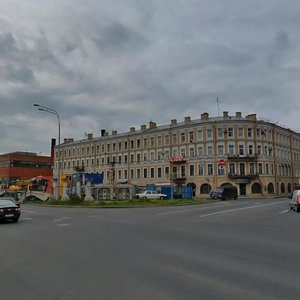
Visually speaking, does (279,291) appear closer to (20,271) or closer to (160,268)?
(160,268)

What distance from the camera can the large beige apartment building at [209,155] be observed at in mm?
75125

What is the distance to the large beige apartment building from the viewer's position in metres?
75.1

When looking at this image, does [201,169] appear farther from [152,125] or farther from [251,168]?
[152,125]

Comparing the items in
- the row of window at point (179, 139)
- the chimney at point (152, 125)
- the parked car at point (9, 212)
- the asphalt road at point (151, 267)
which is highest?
the chimney at point (152, 125)

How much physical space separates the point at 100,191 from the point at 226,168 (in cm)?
2766

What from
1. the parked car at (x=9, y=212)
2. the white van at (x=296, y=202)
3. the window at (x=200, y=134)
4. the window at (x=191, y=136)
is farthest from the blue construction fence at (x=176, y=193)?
the parked car at (x=9, y=212)

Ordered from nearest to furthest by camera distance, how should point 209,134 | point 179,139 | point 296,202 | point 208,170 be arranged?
point 296,202 < point 208,170 < point 209,134 < point 179,139

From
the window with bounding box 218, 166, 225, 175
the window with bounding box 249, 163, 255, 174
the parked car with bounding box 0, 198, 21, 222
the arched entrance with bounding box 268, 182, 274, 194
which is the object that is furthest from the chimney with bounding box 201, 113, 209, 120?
the parked car with bounding box 0, 198, 21, 222

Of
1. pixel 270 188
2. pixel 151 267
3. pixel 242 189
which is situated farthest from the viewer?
pixel 270 188

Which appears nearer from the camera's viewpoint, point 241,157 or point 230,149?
point 241,157

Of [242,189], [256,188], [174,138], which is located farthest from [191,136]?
[256,188]

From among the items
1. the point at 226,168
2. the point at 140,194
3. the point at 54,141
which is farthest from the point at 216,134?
the point at 54,141

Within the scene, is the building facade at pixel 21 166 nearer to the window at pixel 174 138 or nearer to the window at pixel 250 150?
the window at pixel 174 138

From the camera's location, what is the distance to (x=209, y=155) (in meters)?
77.1
